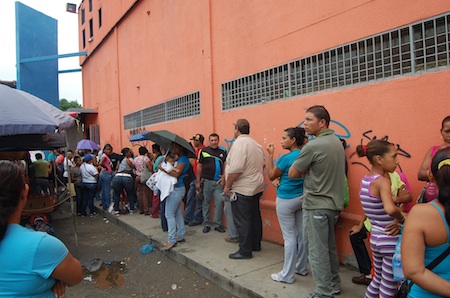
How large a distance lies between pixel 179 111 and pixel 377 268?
6.12 meters

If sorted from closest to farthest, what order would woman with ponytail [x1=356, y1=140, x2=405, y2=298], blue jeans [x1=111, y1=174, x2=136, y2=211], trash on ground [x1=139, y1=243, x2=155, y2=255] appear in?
woman with ponytail [x1=356, y1=140, x2=405, y2=298] → trash on ground [x1=139, y1=243, x2=155, y2=255] → blue jeans [x1=111, y1=174, x2=136, y2=211]

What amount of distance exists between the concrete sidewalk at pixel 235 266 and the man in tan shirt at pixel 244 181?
29 cm

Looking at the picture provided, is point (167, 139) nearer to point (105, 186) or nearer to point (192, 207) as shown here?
point (192, 207)

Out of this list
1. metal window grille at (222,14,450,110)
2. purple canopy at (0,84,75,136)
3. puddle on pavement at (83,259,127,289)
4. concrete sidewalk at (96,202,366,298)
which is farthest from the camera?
puddle on pavement at (83,259,127,289)

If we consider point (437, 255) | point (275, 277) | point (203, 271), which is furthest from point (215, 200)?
point (437, 255)

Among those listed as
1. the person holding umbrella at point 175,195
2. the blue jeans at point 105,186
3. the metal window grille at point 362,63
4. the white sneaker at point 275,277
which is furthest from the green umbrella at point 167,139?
the blue jeans at point 105,186

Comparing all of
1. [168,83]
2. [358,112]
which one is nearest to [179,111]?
[168,83]

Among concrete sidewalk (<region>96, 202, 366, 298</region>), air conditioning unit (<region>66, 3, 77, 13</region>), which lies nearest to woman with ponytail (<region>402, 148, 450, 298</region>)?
concrete sidewalk (<region>96, 202, 366, 298</region>)

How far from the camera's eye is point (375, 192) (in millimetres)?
2775

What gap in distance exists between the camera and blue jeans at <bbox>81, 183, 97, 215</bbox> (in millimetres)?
8663

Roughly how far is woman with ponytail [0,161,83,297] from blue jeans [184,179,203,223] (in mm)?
5046

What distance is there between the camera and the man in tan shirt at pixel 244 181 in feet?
14.9

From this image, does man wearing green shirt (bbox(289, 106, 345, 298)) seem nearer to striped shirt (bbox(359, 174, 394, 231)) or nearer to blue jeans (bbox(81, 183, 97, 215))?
striped shirt (bbox(359, 174, 394, 231))

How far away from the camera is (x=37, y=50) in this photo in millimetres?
17297
